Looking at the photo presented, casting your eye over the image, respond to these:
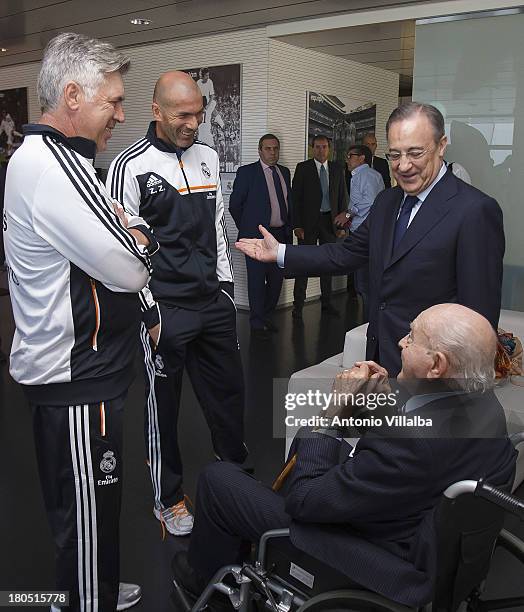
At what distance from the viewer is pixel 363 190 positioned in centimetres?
670

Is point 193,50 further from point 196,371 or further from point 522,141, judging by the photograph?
point 196,371

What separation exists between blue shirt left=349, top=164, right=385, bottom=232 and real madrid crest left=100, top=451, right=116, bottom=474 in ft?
16.8

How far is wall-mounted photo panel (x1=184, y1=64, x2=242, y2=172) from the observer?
23.6 feet

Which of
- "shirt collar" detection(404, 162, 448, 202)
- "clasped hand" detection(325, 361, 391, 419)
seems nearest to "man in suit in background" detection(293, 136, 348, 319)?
"shirt collar" detection(404, 162, 448, 202)

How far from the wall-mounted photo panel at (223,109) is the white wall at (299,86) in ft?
1.38

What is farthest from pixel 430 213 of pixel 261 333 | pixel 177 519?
pixel 261 333

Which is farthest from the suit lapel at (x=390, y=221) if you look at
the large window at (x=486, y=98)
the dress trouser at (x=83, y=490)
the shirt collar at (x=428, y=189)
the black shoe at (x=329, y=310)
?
the black shoe at (x=329, y=310)

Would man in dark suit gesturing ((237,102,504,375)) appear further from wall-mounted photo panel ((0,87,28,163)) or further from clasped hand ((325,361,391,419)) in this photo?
wall-mounted photo panel ((0,87,28,163))

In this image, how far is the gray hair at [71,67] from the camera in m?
1.73

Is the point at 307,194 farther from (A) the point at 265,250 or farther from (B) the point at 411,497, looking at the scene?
(B) the point at 411,497

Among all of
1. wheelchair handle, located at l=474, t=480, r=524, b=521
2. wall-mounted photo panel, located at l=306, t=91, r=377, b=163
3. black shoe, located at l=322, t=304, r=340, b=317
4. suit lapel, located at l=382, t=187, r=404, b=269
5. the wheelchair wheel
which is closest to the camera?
wheelchair handle, located at l=474, t=480, r=524, b=521

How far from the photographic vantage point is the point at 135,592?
2398 millimetres

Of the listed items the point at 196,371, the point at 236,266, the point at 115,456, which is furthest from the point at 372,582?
the point at 236,266

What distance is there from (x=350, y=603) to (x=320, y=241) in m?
6.08
